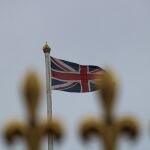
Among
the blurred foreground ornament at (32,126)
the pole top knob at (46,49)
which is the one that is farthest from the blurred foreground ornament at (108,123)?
the pole top knob at (46,49)

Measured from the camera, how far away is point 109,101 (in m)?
5.33

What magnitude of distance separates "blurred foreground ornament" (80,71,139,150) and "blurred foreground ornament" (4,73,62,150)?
0.27 m

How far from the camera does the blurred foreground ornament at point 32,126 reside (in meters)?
5.24

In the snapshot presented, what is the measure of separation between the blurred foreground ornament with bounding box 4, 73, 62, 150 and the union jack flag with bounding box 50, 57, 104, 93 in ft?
63.7

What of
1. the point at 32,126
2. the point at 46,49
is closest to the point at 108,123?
the point at 32,126

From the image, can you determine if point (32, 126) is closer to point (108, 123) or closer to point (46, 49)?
point (108, 123)

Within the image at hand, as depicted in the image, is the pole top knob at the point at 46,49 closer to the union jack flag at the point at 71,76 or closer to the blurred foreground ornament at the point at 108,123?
the union jack flag at the point at 71,76

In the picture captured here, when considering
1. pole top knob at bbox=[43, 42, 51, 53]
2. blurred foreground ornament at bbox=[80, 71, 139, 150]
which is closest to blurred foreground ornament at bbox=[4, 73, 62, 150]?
blurred foreground ornament at bbox=[80, 71, 139, 150]

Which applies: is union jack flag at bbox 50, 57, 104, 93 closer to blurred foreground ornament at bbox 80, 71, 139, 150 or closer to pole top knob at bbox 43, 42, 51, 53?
pole top knob at bbox 43, 42, 51, 53

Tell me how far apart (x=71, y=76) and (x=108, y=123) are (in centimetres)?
2066

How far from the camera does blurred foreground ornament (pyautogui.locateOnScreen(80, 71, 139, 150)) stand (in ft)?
17.2

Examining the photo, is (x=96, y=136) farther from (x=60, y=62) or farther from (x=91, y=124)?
(x=60, y=62)

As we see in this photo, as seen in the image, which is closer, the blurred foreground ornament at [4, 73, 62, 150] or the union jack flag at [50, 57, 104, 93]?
the blurred foreground ornament at [4, 73, 62, 150]

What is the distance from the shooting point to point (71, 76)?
1021 inches
